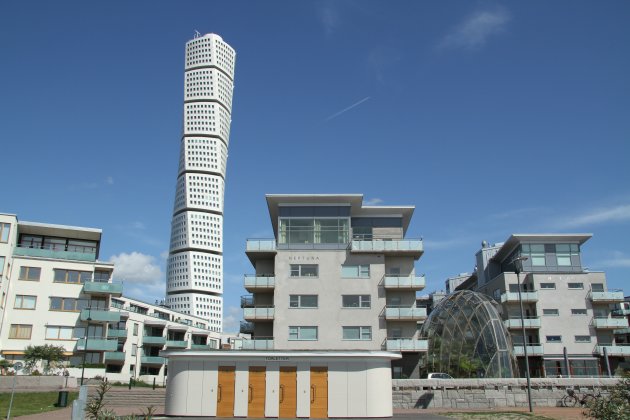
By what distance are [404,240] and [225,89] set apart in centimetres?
13553

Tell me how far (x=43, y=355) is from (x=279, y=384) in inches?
1289

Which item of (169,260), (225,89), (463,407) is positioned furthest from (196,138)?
(463,407)

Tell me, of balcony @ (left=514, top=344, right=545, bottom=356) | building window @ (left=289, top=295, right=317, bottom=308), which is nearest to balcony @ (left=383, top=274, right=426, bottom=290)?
building window @ (left=289, top=295, right=317, bottom=308)

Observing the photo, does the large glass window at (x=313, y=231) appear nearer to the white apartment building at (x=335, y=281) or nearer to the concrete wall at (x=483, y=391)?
the white apartment building at (x=335, y=281)

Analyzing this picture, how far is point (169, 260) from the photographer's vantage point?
529ft

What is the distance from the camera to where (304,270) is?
50.6 meters

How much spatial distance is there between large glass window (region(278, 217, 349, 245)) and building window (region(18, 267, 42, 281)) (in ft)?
78.5

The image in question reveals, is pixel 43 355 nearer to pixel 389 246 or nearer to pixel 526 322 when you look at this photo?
pixel 389 246

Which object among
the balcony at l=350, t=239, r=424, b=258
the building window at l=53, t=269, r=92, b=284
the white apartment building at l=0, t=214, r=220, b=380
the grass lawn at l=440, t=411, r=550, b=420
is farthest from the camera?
the building window at l=53, t=269, r=92, b=284

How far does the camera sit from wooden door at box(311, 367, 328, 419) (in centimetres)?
2728

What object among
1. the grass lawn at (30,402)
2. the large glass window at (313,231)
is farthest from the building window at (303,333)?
the grass lawn at (30,402)

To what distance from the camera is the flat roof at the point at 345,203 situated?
51.7 metres

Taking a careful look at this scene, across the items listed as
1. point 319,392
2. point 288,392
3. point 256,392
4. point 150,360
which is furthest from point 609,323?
point 150,360

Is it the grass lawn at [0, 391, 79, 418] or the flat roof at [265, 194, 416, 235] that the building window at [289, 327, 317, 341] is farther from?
the grass lawn at [0, 391, 79, 418]
